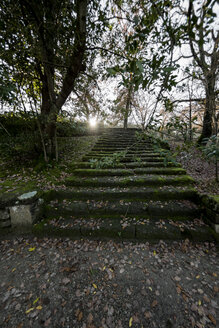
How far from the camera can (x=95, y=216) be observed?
2809 mm

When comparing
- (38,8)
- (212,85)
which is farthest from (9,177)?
(212,85)

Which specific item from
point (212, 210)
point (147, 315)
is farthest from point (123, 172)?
point (147, 315)

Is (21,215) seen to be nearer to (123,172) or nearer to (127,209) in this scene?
(127,209)

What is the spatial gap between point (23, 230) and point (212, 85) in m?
7.12

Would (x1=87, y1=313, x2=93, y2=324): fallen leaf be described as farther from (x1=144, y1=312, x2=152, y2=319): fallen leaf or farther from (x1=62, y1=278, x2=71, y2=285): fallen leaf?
(x1=144, y1=312, x2=152, y2=319): fallen leaf

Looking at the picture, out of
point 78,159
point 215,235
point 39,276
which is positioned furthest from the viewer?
point 78,159

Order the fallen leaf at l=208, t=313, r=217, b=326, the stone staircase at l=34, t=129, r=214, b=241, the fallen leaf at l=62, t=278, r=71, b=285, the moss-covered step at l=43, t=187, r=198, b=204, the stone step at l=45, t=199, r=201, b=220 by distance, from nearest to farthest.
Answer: the fallen leaf at l=208, t=313, r=217, b=326
the fallen leaf at l=62, t=278, r=71, b=285
the stone staircase at l=34, t=129, r=214, b=241
the stone step at l=45, t=199, r=201, b=220
the moss-covered step at l=43, t=187, r=198, b=204

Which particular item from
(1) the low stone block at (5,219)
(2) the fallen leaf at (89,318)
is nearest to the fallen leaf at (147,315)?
(2) the fallen leaf at (89,318)

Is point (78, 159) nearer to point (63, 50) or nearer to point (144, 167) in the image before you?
point (144, 167)

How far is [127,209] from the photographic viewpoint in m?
2.85

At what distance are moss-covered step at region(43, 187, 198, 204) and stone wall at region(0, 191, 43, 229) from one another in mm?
427

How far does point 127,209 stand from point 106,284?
1.36 m

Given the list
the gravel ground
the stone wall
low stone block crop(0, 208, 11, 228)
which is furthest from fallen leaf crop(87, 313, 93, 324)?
low stone block crop(0, 208, 11, 228)

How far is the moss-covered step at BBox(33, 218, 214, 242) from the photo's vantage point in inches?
94.0
